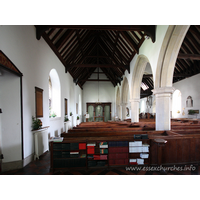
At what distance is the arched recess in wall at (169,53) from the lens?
153 inches

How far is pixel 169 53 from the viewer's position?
4332 millimetres

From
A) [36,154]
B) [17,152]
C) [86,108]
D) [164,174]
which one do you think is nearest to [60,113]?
[36,154]

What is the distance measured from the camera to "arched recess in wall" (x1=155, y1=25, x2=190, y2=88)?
3881 millimetres

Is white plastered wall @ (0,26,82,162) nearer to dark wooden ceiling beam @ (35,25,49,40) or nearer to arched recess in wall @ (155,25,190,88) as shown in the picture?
dark wooden ceiling beam @ (35,25,49,40)

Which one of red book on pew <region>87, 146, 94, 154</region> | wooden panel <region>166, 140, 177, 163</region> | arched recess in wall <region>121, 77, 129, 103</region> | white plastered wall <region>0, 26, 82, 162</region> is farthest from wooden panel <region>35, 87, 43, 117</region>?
arched recess in wall <region>121, 77, 129, 103</region>

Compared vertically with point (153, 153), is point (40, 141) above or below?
above

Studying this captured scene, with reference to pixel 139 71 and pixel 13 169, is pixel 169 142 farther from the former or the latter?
pixel 139 71

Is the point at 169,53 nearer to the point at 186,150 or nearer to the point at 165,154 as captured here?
the point at 186,150

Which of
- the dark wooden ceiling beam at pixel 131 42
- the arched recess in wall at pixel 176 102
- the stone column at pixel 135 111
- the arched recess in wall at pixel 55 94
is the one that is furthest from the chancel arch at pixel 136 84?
the arched recess in wall at pixel 176 102

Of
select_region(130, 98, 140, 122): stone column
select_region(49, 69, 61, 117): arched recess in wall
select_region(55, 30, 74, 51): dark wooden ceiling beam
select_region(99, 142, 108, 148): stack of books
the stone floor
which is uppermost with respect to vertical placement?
select_region(55, 30, 74, 51): dark wooden ceiling beam

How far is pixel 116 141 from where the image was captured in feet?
10.4

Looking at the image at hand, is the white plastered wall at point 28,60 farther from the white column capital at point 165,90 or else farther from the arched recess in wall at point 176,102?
the arched recess in wall at point 176,102

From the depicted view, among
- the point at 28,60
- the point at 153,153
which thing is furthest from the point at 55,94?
the point at 153,153

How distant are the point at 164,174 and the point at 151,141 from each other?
73 centimetres
